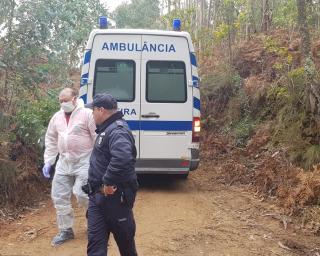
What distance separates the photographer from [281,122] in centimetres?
939

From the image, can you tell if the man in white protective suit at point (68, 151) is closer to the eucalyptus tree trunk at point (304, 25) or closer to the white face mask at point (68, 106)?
the white face mask at point (68, 106)

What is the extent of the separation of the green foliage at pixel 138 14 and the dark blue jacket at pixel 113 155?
25.3 m

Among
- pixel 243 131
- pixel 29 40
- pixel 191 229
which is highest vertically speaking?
pixel 29 40

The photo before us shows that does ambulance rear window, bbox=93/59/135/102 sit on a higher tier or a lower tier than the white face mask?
higher

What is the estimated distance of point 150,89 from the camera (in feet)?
27.4

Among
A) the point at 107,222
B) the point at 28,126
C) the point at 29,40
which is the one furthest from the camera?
the point at 29,40

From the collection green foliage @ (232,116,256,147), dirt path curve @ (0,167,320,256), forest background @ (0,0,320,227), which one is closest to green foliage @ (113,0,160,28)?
forest background @ (0,0,320,227)

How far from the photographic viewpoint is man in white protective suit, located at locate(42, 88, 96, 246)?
5750 millimetres

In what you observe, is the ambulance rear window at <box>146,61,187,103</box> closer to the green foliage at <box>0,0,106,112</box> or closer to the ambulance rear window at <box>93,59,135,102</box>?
the ambulance rear window at <box>93,59,135,102</box>

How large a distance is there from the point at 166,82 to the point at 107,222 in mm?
4384

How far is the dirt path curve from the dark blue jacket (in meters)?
1.58

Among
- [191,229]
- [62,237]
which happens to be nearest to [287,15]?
[191,229]

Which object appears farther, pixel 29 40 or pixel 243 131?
pixel 243 131

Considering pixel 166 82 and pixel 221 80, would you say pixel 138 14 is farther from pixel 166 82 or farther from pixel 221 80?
pixel 166 82
